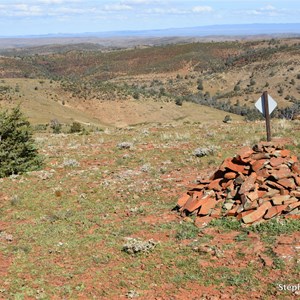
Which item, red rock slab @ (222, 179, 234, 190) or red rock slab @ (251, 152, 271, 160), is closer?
red rock slab @ (222, 179, 234, 190)

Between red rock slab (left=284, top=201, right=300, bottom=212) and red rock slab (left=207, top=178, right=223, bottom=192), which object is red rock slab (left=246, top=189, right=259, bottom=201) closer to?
red rock slab (left=284, top=201, right=300, bottom=212)

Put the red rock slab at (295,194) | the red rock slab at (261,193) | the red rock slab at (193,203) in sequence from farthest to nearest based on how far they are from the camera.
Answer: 1. the red rock slab at (193,203)
2. the red rock slab at (261,193)
3. the red rock slab at (295,194)

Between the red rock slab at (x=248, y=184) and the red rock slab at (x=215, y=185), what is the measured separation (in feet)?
2.20

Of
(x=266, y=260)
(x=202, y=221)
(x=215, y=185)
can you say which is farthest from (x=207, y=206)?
(x=266, y=260)

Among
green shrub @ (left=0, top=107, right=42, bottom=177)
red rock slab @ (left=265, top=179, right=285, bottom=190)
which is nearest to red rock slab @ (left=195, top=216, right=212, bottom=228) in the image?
red rock slab @ (left=265, top=179, right=285, bottom=190)

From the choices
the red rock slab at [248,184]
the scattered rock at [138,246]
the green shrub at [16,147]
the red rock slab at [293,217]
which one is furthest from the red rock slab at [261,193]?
the green shrub at [16,147]

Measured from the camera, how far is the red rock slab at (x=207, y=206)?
882 centimetres

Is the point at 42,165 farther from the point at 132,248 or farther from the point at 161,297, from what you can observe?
the point at 161,297

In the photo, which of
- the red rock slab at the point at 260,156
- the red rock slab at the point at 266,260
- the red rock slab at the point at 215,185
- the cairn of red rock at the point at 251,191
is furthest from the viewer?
the red rock slab at the point at 260,156

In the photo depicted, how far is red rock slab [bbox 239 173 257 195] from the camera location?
28.6 feet

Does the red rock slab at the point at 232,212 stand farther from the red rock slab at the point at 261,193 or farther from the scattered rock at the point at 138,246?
the scattered rock at the point at 138,246

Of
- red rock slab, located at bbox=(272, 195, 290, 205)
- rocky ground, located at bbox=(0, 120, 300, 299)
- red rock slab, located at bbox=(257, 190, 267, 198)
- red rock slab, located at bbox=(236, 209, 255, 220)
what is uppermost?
red rock slab, located at bbox=(257, 190, 267, 198)

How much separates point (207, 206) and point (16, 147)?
26.5ft

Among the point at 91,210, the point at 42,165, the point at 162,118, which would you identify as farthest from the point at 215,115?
the point at 91,210
